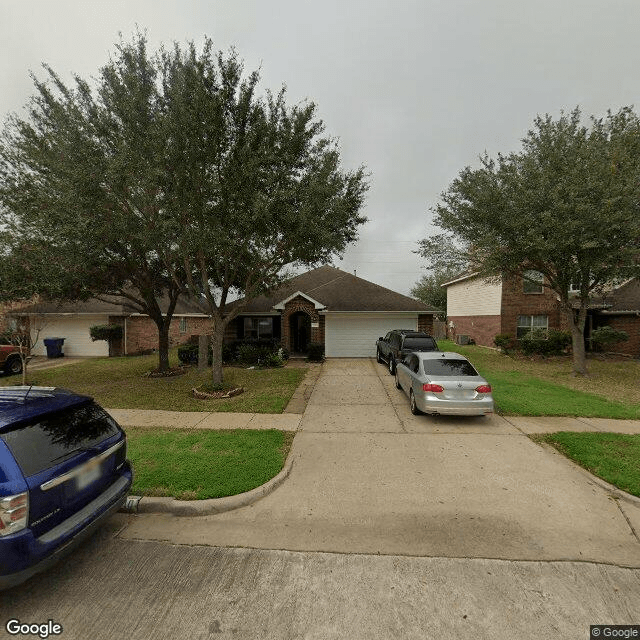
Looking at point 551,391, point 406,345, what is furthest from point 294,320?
point 551,391

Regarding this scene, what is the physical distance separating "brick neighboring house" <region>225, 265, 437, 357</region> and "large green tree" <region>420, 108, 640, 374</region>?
17.6 ft

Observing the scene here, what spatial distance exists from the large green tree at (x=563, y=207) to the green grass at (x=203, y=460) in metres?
11.0

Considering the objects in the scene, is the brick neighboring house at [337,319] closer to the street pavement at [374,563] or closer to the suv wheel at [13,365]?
the suv wheel at [13,365]

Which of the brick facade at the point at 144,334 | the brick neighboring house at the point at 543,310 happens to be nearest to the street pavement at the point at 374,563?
the brick neighboring house at the point at 543,310

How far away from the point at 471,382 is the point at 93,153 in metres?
11.0

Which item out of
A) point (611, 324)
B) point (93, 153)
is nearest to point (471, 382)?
point (93, 153)

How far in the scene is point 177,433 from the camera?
6816 millimetres

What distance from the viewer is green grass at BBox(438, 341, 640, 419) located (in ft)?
27.5

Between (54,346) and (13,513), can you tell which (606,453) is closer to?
(13,513)

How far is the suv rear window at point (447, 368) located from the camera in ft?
25.7

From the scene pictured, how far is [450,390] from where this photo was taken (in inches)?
288

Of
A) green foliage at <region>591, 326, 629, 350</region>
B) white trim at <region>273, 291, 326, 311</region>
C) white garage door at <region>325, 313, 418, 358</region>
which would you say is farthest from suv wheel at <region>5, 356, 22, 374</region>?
green foliage at <region>591, 326, 629, 350</region>

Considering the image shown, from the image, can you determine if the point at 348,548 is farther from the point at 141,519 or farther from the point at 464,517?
the point at 141,519

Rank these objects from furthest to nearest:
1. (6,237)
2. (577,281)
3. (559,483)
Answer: (577,281), (6,237), (559,483)
